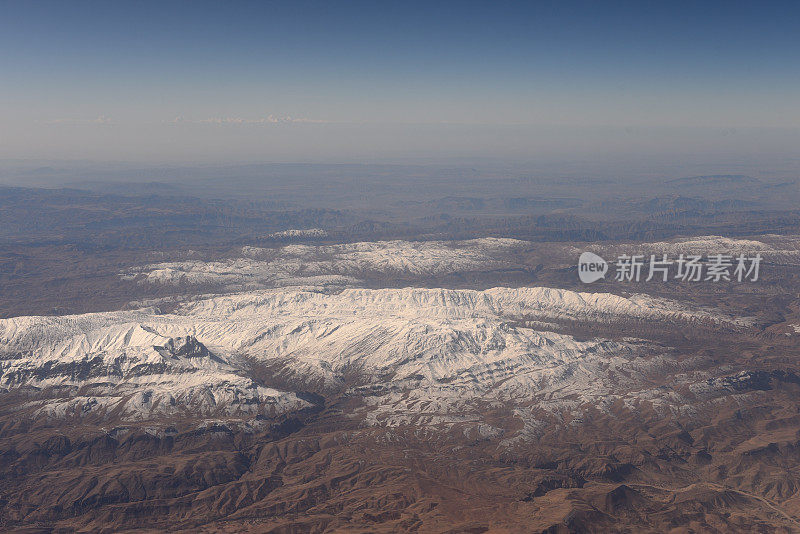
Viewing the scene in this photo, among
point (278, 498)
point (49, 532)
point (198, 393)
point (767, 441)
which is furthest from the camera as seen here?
point (198, 393)

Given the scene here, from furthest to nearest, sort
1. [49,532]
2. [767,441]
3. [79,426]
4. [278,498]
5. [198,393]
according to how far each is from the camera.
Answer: [198,393], [79,426], [767,441], [278,498], [49,532]

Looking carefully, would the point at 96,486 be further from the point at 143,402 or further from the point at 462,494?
the point at 462,494

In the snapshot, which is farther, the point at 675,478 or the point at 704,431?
the point at 704,431

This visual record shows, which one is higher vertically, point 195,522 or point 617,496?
point 617,496

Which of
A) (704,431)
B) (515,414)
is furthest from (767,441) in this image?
(515,414)

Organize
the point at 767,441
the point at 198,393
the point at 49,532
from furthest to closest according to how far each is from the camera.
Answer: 1. the point at 198,393
2. the point at 767,441
3. the point at 49,532

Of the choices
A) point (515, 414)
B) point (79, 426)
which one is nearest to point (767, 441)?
point (515, 414)

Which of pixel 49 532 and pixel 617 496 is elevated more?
pixel 617 496

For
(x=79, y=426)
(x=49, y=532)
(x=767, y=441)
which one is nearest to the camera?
→ (x=49, y=532)

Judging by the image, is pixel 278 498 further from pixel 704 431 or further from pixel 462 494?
pixel 704 431
